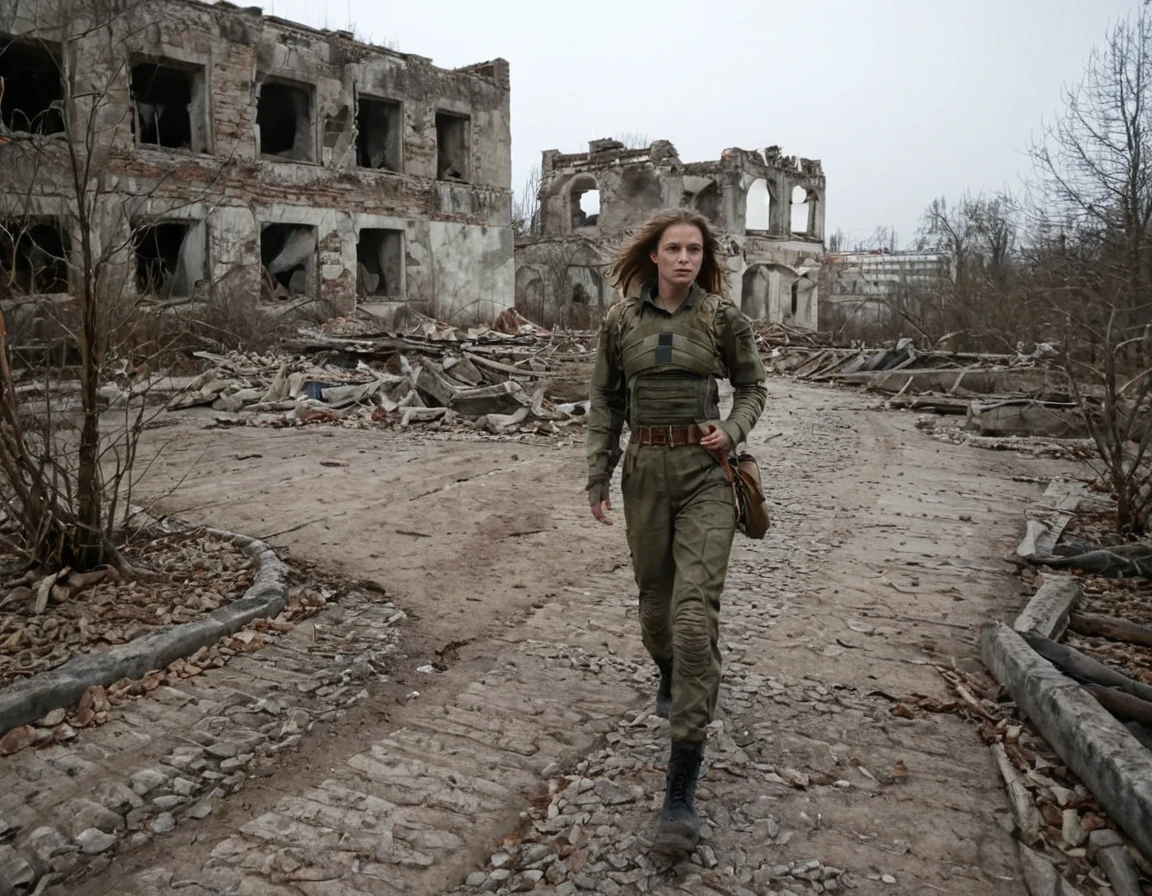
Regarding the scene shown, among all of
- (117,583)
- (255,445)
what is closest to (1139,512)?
(117,583)

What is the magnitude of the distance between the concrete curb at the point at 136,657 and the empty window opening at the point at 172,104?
17029mm

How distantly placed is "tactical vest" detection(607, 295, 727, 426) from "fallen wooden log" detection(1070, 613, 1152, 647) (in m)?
2.80

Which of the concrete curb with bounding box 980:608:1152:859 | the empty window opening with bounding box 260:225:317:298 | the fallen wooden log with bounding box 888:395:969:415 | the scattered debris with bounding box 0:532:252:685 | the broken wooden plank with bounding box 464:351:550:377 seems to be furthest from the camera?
the empty window opening with bounding box 260:225:317:298

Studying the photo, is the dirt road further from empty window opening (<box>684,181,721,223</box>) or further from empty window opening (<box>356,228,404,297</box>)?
empty window opening (<box>684,181,721,223</box>)

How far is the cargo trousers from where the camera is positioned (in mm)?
2967

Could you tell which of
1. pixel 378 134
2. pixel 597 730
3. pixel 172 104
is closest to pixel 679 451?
pixel 597 730

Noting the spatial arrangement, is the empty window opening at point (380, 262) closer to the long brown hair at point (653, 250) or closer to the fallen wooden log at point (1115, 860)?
the long brown hair at point (653, 250)

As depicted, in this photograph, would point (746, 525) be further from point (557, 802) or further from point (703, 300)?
point (557, 802)

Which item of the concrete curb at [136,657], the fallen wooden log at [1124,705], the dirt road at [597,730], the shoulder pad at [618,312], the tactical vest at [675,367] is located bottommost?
the dirt road at [597,730]

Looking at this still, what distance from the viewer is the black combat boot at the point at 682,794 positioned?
282cm

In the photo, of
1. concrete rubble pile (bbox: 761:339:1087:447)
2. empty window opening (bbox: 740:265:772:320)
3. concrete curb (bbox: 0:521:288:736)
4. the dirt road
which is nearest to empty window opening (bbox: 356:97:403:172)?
concrete rubble pile (bbox: 761:339:1087:447)

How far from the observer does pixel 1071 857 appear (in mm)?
2787

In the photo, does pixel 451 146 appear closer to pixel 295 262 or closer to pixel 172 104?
pixel 295 262

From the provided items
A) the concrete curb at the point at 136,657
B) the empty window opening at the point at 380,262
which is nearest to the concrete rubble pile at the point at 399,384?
the empty window opening at the point at 380,262
